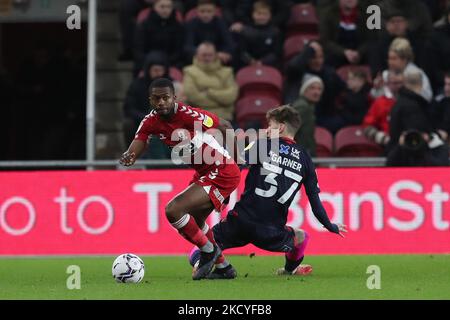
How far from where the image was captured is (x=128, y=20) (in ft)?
58.6

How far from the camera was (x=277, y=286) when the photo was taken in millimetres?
10086

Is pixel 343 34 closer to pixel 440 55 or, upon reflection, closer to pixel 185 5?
pixel 440 55

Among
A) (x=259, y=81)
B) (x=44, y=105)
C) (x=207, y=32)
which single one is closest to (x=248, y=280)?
(x=259, y=81)

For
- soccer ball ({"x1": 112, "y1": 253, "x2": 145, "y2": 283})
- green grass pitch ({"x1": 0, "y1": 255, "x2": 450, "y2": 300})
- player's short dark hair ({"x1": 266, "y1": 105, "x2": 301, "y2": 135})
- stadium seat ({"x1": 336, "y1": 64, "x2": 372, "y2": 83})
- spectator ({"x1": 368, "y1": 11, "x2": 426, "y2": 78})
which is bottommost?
green grass pitch ({"x1": 0, "y1": 255, "x2": 450, "y2": 300})

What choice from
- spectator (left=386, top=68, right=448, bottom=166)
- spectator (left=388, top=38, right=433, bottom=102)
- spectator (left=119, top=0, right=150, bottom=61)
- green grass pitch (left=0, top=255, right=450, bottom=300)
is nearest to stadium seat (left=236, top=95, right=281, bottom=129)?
spectator (left=388, top=38, right=433, bottom=102)

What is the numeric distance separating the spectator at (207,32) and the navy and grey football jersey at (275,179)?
6.16 m

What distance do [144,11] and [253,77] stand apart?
2027mm

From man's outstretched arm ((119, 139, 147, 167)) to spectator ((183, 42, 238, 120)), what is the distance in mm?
5738

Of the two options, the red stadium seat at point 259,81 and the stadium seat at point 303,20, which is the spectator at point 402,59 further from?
the stadium seat at point 303,20

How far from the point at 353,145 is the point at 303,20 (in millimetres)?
2410

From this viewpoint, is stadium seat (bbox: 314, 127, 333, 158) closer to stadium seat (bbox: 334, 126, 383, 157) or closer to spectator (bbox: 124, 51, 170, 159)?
stadium seat (bbox: 334, 126, 383, 157)

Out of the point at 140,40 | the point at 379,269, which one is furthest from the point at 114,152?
the point at 379,269

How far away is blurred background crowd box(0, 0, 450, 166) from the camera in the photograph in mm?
16125

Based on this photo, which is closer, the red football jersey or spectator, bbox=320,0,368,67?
the red football jersey
